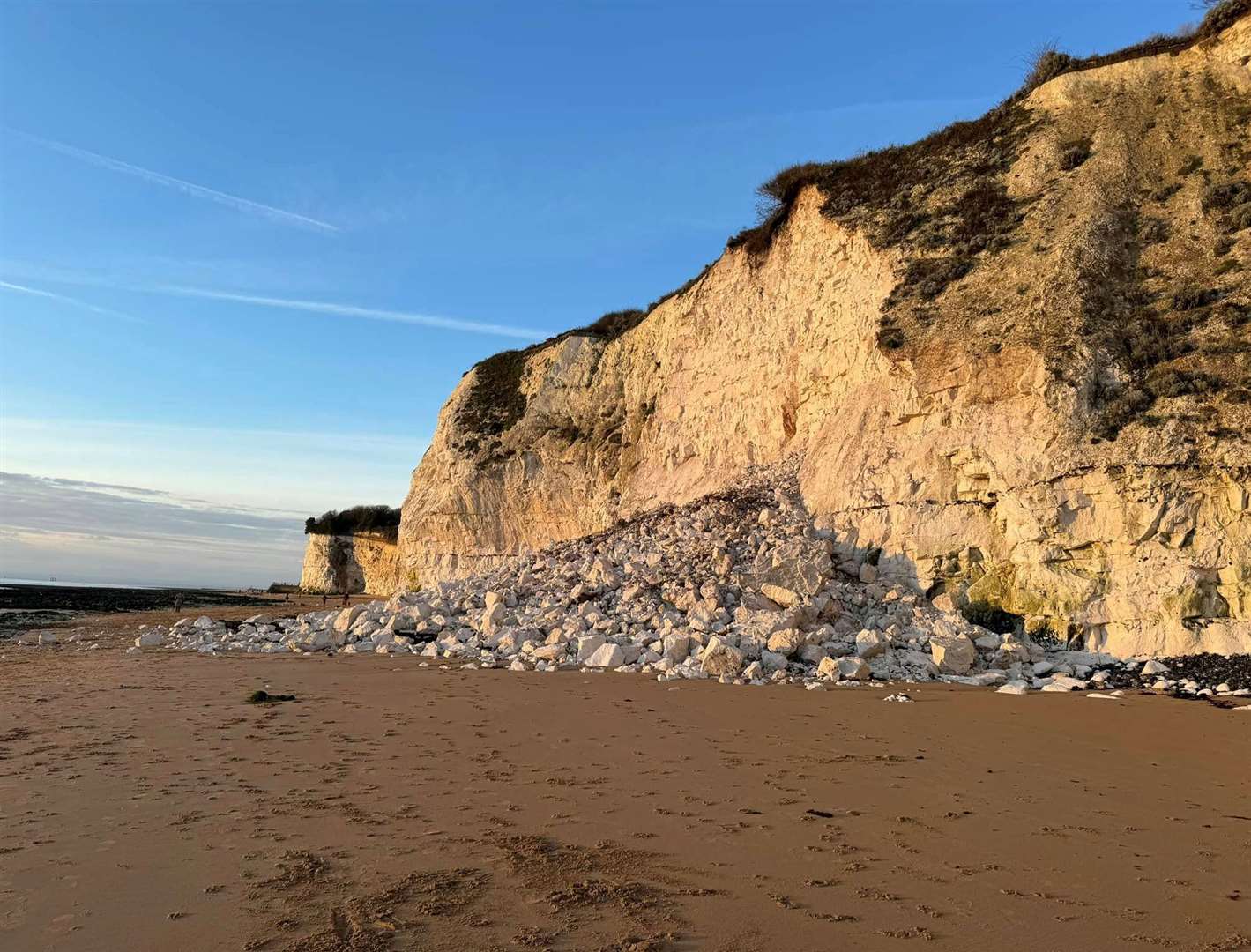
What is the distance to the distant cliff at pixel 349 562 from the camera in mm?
42113

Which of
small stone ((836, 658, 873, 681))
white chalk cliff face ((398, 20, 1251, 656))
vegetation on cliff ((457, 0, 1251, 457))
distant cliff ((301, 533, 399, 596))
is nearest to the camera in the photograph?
small stone ((836, 658, 873, 681))

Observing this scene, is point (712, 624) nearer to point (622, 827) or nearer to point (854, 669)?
point (854, 669)

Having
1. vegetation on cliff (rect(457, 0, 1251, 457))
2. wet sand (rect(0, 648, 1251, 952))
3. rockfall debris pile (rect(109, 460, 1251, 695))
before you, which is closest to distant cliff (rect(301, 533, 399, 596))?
rockfall debris pile (rect(109, 460, 1251, 695))

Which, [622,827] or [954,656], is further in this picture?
[954,656]

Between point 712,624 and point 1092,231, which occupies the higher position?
point 1092,231

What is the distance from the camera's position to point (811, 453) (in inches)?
644

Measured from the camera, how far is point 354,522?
150 feet

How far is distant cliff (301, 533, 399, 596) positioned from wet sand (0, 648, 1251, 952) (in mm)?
35035

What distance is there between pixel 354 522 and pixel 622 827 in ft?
145

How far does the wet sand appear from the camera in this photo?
9.77ft

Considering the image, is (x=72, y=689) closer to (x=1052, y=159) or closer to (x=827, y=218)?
(x=827, y=218)

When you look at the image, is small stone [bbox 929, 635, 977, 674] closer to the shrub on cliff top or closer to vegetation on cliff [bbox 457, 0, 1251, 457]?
vegetation on cliff [bbox 457, 0, 1251, 457]

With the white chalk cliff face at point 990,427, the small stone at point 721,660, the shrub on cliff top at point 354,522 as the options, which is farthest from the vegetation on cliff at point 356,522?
the small stone at point 721,660

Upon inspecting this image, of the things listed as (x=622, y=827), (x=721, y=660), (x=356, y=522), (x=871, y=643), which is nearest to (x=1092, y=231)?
(x=871, y=643)
